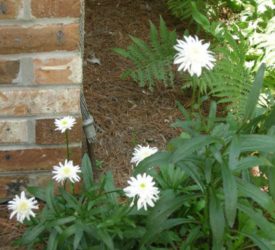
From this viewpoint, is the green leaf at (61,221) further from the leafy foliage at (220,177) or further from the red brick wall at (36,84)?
the red brick wall at (36,84)

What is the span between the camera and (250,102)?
160cm

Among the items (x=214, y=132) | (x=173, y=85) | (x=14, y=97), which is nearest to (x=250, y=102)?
(x=214, y=132)

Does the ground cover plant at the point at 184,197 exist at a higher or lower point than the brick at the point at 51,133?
lower

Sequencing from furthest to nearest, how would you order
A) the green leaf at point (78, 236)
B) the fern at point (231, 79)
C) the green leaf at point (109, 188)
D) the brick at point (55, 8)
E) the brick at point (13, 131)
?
1. the fern at point (231, 79)
2. the brick at point (13, 131)
3. the green leaf at point (109, 188)
4. the brick at point (55, 8)
5. the green leaf at point (78, 236)

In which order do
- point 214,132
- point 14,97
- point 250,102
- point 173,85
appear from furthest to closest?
point 173,85 < point 14,97 < point 214,132 < point 250,102

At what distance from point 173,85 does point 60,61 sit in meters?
0.93

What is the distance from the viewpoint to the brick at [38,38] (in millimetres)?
1932

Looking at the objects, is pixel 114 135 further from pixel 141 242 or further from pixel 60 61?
pixel 141 242

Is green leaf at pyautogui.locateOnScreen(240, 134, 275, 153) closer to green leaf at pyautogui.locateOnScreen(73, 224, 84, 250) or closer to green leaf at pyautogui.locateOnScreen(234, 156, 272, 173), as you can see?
green leaf at pyautogui.locateOnScreen(234, 156, 272, 173)

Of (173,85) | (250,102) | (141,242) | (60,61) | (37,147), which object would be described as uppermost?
(173,85)

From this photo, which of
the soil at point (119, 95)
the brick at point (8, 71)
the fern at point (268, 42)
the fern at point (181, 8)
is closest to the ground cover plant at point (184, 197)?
the brick at point (8, 71)

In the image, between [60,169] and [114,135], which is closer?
[60,169]

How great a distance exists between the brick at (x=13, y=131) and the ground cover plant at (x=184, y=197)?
0.62 feet

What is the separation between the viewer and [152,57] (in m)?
2.77
